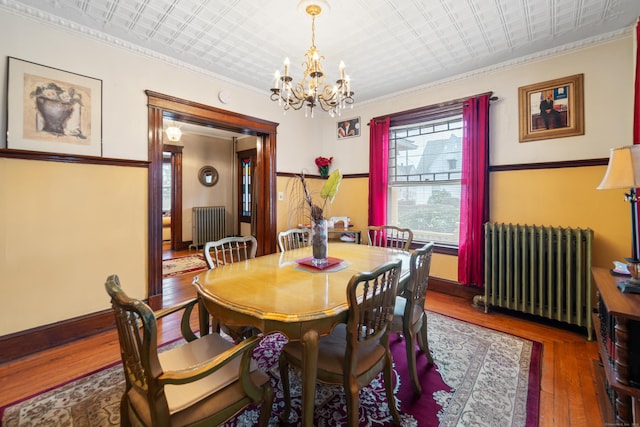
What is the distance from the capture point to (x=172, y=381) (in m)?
0.93

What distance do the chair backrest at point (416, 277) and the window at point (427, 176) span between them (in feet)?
6.44

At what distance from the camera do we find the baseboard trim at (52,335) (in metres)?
2.06

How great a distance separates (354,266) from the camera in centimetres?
194

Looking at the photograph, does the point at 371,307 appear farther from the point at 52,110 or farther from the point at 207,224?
the point at 207,224

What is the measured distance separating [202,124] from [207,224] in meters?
Answer: 3.55

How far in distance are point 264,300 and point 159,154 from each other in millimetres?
2344

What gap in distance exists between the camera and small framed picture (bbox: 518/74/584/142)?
8.48 ft

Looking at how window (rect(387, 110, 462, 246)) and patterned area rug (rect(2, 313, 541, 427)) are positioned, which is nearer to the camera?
patterned area rug (rect(2, 313, 541, 427))

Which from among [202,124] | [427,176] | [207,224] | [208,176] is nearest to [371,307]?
[427,176]

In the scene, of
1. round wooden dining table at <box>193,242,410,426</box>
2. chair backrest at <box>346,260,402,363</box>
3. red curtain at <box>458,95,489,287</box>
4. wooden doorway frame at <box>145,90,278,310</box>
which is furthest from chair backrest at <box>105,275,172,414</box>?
red curtain at <box>458,95,489,287</box>

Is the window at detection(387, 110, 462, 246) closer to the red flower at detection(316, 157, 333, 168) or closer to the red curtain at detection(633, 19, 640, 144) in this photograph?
the red flower at detection(316, 157, 333, 168)

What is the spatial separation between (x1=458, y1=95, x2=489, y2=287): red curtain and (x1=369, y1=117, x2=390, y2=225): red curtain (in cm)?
101

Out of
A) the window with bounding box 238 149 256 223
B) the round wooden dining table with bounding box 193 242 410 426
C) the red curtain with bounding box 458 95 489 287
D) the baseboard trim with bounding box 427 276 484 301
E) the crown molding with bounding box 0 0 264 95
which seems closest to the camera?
the round wooden dining table with bounding box 193 242 410 426

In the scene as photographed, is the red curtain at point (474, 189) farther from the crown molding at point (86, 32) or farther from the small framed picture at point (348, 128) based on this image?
the crown molding at point (86, 32)
